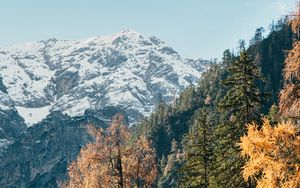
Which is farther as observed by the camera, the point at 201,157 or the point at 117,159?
the point at 201,157

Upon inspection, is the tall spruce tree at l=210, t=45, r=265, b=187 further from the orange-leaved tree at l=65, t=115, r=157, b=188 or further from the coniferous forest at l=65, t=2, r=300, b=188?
the orange-leaved tree at l=65, t=115, r=157, b=188

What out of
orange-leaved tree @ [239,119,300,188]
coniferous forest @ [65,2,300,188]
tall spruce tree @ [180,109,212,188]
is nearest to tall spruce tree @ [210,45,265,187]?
coniferous forest @ [65,2,300,188]

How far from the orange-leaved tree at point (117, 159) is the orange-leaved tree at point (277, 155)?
18.2 meters

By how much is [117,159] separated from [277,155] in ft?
66.6

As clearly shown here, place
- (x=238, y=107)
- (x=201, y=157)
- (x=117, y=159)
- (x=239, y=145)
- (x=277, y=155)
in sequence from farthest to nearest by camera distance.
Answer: (x=201, y=157), (x=117, y=159), (x=238, y=107), (x=239, y=145), (x=277, y=155)

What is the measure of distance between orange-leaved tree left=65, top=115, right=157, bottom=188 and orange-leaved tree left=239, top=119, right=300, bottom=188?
18242 millimetres

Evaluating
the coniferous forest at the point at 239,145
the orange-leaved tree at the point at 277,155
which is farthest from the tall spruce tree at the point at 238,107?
the orange-leaved tree at the point at 277,155

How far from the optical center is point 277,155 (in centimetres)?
1903

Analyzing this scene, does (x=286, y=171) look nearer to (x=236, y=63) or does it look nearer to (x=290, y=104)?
(x=290, y=104)

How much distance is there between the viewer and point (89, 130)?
127ft

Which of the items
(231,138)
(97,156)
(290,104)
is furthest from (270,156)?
(97,156)

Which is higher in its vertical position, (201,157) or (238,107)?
(238,107)

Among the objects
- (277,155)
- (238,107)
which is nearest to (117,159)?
(238,107)

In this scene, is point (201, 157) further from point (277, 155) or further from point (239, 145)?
point (277, 155)
